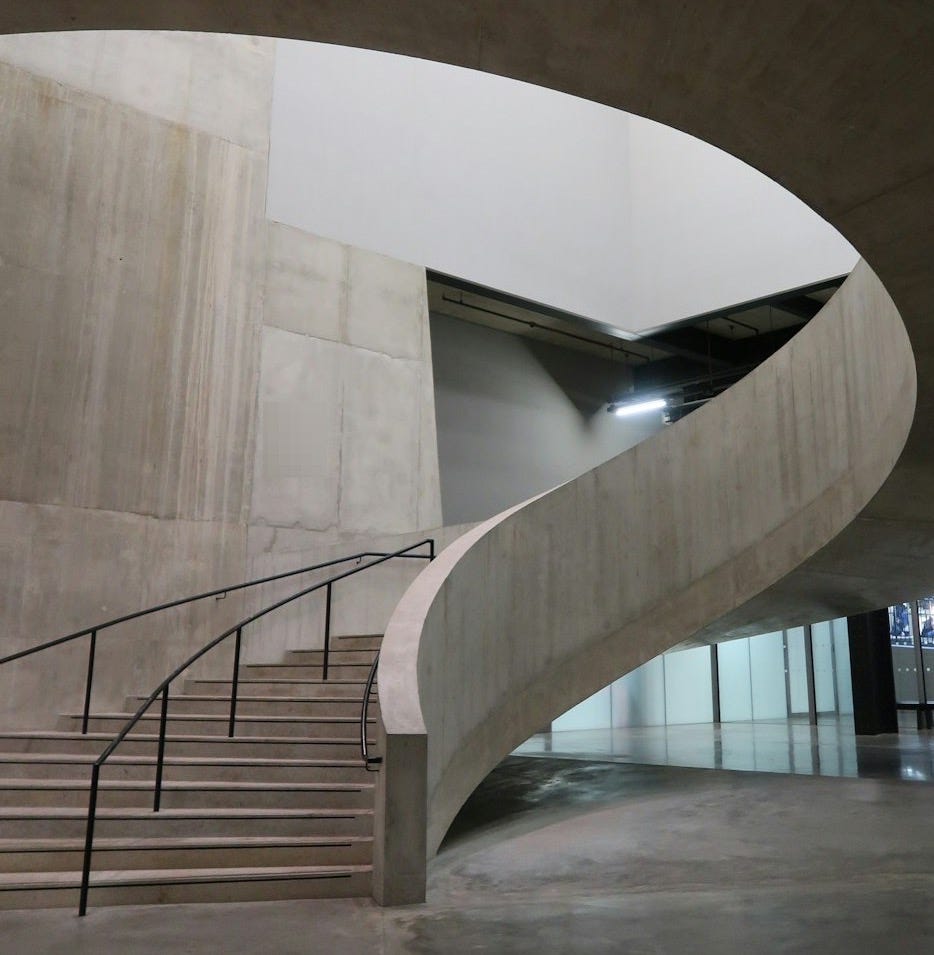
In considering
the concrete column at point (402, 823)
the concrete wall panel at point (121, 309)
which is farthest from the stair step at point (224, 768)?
the concrete wall panel at point (121, 309)

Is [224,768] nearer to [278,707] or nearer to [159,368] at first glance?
[278,707]

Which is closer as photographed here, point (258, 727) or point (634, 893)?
point (634, 893)

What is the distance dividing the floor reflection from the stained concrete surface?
2.72 m

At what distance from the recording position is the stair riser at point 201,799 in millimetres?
6547

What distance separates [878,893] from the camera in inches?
222

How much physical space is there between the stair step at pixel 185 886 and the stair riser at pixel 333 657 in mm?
3080

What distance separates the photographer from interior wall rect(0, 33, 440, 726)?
970cm

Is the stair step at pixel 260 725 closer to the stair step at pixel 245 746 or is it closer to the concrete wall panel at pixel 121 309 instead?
the stair step at pixel 245 746

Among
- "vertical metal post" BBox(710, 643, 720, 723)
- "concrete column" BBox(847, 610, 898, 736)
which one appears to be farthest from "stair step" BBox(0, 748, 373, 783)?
"vertical metal post" BBox(710, 643, 720, 723)

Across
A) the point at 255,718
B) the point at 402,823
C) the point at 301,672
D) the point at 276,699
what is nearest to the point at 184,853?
the point at 402,823

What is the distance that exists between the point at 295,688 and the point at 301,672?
2.79 feet

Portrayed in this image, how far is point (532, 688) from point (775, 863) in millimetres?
3044

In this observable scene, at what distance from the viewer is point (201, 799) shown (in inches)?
258

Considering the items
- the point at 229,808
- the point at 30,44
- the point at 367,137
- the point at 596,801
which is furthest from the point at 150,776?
the point at 367,137
